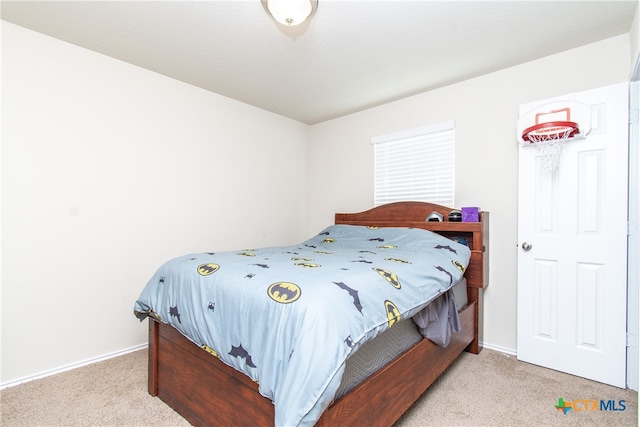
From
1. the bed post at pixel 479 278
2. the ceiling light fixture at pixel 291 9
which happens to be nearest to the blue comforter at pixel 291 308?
the bed post at pixel 479 278

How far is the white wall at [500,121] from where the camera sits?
2.22 metres

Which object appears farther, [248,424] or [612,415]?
[612,415]

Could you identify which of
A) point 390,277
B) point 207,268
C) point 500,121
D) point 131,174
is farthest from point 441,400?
point 131,174

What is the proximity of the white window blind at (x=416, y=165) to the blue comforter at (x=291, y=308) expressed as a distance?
3.66 ft

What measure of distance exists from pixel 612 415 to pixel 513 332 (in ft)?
2.70

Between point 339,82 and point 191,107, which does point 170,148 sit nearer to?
point 191,107

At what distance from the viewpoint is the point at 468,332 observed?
2.35m

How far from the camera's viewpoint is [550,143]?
2.21 meters

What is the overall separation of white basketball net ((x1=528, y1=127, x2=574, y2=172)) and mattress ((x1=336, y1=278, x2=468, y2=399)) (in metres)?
1.59

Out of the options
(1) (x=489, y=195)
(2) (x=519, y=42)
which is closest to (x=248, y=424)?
(1) (x=489, y=195)

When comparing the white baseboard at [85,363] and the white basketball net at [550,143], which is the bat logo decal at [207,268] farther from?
the white basketball net at [550,143]

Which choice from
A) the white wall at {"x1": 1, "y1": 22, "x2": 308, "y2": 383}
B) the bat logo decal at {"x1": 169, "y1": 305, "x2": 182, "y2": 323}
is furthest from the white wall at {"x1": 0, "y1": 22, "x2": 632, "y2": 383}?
the bat logo decal at {"x1": 169, "y1": 305, "x2": 182, "y2": 323}

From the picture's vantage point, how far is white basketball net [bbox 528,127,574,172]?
216 cm

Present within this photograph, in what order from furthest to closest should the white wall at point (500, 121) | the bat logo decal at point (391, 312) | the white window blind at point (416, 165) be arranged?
1. the white window blind at point (416, 165)
2. the white wall at point (500, 121)
3. the bat logo decal at point (391, 312)
